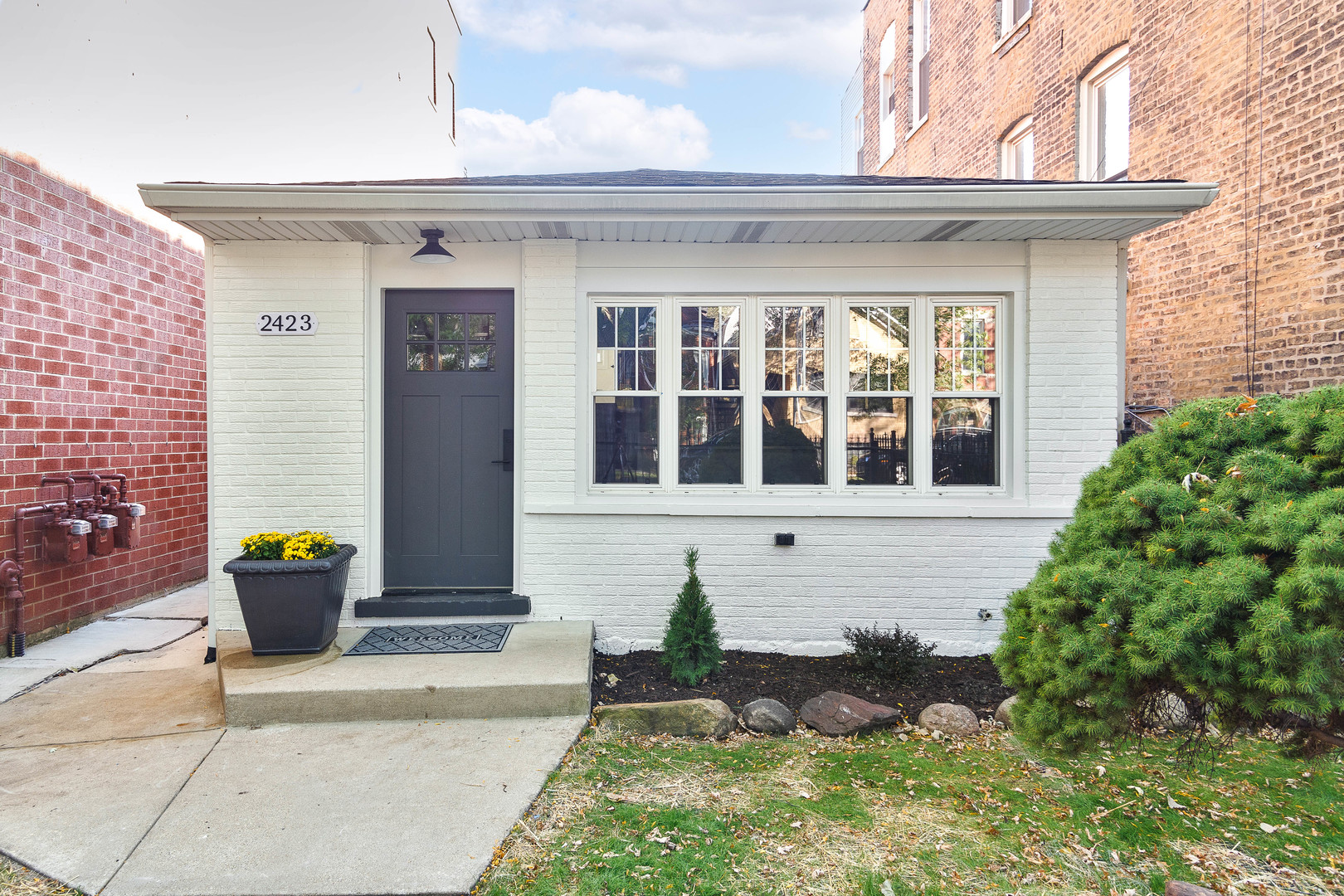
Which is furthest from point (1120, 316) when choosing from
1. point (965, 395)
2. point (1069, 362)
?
point (965, 395)

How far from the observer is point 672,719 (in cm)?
378

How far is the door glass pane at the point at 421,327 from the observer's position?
496 centimetres

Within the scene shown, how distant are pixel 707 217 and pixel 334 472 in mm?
2960

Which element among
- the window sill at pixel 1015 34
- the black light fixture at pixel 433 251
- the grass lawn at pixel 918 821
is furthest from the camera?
the window sill at pixel 1015 34

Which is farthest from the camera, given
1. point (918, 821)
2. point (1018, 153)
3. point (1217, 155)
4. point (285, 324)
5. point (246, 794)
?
point (1018, 153)

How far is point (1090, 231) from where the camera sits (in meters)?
4.67

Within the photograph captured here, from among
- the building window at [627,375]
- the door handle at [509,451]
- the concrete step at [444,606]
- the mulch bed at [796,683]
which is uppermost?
the building window at [627,375]

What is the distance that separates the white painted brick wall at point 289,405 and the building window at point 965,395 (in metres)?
3.96

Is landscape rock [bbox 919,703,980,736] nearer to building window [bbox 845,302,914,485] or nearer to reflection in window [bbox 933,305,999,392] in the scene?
building window [bbox 845,302,914,485]

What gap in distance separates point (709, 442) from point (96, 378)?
4827 millimetres

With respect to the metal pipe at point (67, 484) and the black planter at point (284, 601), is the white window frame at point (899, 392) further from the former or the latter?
the metal pipe at point (67, 484)

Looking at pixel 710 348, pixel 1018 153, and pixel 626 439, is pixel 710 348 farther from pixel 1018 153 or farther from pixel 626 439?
pixel 1018 153

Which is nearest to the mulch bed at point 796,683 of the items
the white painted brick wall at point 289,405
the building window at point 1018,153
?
the white painted brick wall at point 289,405

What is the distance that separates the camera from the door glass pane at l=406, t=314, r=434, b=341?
16.3ft
